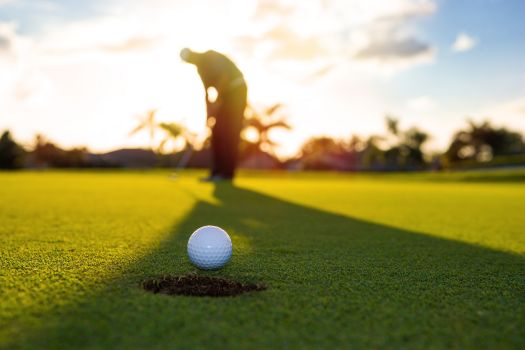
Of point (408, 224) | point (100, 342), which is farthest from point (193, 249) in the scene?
point (408, 224)

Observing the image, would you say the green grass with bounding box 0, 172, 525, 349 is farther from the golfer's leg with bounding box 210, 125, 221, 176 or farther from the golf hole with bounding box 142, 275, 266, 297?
the golfer's leg with bounding box 210, 125, 221, 176

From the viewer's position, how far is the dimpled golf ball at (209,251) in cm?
320

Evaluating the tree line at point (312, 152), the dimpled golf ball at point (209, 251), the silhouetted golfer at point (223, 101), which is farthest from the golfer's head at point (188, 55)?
the tree line at point (312, 152)

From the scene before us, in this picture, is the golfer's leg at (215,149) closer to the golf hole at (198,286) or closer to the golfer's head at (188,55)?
the golfer's head at (188,55)

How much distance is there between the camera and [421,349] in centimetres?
199

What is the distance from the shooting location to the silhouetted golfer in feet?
44.7

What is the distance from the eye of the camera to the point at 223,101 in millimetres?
14203

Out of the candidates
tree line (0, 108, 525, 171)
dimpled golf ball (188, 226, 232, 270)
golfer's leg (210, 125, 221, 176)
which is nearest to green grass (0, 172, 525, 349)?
dimpled golf ball (188, 226, 232, 270)

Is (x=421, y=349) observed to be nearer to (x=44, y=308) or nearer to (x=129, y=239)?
(x=44, y=308)

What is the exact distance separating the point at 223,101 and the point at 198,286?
11706 millimetres

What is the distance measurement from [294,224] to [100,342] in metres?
4.34

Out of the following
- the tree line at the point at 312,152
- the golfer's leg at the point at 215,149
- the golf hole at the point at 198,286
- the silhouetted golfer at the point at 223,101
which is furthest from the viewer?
the tree line at the point at 312,152

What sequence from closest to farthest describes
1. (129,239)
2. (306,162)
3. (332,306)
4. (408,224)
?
(332,306) < (129,239) < (408,224) < (306,162)

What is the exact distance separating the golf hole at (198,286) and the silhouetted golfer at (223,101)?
1131 centimetres
